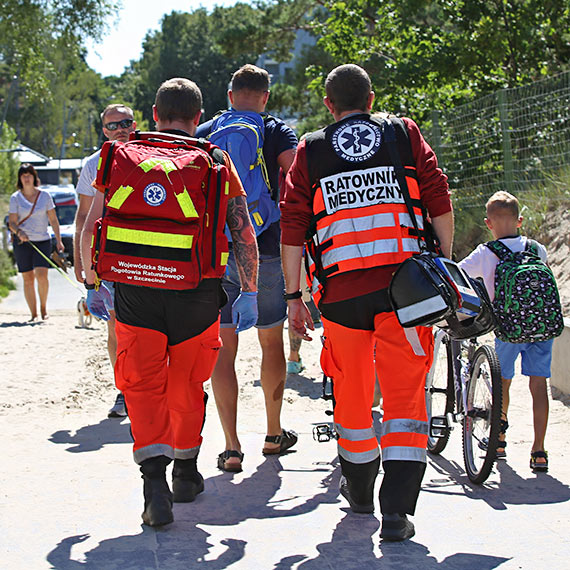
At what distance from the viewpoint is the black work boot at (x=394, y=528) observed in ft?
13.2

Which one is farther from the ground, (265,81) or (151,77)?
(151,77)

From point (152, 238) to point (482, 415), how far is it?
7.04 ft

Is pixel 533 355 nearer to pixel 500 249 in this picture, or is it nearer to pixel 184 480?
pixel 500 249

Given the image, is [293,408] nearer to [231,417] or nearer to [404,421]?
[231,417]

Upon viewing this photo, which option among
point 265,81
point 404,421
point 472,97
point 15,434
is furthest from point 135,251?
point 472,97

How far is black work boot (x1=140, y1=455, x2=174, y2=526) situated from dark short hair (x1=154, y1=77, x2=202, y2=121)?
1618 millimetres

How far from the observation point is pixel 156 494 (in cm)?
420

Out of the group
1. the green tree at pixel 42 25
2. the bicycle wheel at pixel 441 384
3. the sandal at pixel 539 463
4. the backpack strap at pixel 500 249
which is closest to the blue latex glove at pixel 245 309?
the bicycle wheel at pixel 441 384

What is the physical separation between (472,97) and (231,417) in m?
9.95

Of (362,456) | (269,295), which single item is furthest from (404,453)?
(269,295)

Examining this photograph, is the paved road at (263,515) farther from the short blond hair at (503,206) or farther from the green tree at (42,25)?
the green tree at (42,25)

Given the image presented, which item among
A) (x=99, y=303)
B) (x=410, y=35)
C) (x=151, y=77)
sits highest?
(x=151, y=77)

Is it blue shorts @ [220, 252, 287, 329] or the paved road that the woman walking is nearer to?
the paved road

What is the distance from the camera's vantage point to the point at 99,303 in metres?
5.64
